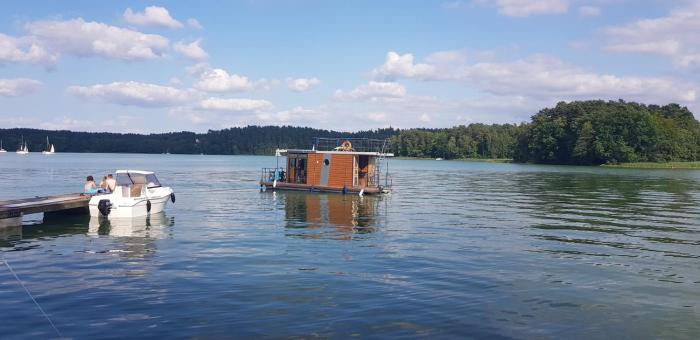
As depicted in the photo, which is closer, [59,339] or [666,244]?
[59,339]

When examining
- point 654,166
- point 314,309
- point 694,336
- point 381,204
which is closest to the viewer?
point 694,336

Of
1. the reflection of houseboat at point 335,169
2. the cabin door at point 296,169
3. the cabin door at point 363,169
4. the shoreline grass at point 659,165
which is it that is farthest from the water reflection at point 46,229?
the shoreline grass at point 659,165

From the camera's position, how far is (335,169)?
51.0 m

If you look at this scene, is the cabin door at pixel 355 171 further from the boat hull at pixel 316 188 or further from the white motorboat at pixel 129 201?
the white motorboat at pixel 129 201

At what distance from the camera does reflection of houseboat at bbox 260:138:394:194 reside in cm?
5028

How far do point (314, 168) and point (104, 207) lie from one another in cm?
2379

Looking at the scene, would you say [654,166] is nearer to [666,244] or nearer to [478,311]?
[666,244]

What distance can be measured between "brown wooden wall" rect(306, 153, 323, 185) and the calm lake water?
1735 centimetres

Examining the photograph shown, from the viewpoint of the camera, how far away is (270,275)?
1759 centimetres

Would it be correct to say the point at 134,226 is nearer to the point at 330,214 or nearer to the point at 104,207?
the point at 104,207

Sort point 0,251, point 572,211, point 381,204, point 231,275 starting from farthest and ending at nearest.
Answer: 1. point 381,204
2. point 572,211
3. point 0,251
4. point 231,275

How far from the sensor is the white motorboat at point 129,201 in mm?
30455

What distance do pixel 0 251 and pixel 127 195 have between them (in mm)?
9923

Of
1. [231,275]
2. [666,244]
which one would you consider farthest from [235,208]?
[666,244]
